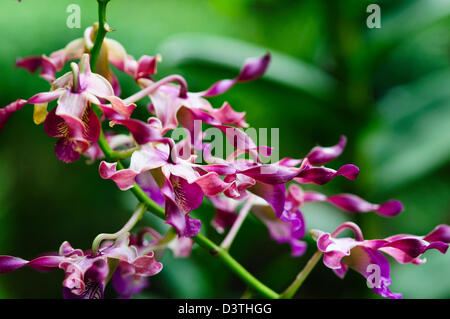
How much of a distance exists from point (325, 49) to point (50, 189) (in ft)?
2.65

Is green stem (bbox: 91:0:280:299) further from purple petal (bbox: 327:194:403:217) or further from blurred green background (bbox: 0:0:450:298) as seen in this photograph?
blurred green background (bbox: 0:0:450:298)

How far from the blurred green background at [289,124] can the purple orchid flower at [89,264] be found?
384mm

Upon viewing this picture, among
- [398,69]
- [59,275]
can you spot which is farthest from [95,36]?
[398,69]

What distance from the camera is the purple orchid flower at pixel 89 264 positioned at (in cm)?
26

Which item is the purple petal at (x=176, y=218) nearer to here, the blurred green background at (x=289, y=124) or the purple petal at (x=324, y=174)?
the purple petal at (x=324, y=174)

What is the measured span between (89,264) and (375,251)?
184 mm

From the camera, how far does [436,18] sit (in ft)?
2.37

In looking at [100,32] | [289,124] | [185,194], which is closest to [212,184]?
[185,194]

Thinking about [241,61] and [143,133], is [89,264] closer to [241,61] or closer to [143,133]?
[143,133]

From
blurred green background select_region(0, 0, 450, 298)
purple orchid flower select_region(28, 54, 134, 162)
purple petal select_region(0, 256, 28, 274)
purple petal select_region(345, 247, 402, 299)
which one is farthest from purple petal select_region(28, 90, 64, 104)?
blurred green background select_region(0, 0, 450, 298)

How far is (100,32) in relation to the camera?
0.95ft
